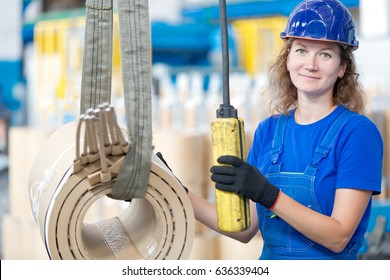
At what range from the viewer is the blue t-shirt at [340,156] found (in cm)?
178

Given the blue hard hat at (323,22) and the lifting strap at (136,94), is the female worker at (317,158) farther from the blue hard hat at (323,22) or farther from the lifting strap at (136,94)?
the lifting strap at (136,94)

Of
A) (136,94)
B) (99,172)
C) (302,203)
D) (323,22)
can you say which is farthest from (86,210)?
(323,22)

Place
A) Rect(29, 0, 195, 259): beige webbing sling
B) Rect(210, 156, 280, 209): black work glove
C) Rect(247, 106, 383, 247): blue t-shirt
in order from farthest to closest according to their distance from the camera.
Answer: Rect(247, 106, 383, 247): blue t-shirt < Rect(210, 156, 280, 209): black work glove < Rect(29, 0, 195, 259): beige webbing sling

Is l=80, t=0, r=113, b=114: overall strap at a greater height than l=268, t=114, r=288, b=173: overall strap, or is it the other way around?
l=80, t=0, r=113, b=114: overall strap

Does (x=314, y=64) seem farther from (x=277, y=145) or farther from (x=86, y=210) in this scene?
(x=86, y=210)

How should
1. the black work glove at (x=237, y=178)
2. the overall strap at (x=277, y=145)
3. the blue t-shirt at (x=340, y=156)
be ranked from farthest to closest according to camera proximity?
1. the overall strap at (x=277, y=145)
2. the blue t-shirt at (x=340, y=156)
3. the black work glove at (x=237, y=178)

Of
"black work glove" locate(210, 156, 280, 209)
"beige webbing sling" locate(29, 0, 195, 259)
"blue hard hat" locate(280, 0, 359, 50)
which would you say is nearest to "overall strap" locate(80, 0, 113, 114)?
"beige webbing sling" locate(29, 0, 195, 259)

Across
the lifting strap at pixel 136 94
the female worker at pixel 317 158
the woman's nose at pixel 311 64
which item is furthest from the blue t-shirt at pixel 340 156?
the lifting strap at pixel 136 94

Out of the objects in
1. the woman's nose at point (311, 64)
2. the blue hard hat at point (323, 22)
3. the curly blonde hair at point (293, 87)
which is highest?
the blue hard hat at point (323, 22)

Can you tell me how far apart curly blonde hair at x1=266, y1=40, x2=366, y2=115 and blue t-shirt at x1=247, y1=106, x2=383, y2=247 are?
0.18 feet

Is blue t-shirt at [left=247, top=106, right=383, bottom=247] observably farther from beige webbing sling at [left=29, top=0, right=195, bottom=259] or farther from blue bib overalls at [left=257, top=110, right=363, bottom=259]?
beige webbing sling at [left=29, top=0, right=195, bottom=259]

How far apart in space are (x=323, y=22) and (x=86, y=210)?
2.36 ft

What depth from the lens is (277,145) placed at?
6.37ft

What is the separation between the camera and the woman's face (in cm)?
183
